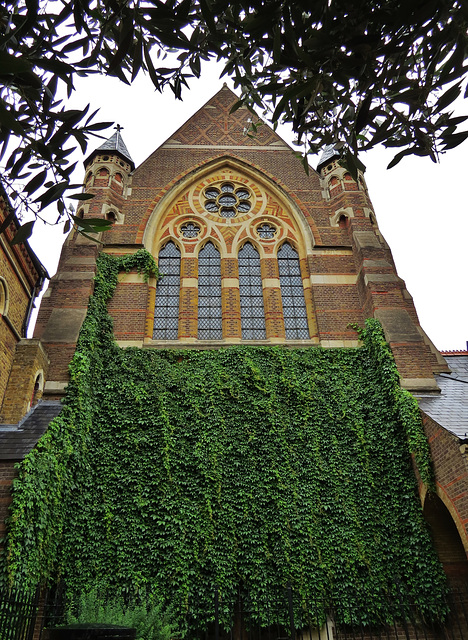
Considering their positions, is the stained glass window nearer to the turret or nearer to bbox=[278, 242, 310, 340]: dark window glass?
the turret

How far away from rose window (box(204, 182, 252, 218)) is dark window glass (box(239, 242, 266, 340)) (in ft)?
4.21

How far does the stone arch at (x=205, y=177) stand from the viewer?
13.8 meters

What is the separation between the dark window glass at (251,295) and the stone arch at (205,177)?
1593 mm

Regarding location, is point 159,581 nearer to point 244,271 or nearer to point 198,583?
point 198,583

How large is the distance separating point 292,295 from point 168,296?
344 cm

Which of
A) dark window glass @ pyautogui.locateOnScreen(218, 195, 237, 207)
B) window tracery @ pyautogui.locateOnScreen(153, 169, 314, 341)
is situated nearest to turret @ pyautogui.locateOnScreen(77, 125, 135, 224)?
window tracery @ pyautogui.locateOnScreen(153, 169, 314, 341)

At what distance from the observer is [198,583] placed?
28.0 feet

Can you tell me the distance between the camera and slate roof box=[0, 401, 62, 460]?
26.1 ft

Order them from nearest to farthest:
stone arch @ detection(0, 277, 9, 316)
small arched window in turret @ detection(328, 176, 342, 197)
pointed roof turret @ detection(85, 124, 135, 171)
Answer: stone arch @ detection(0, 277, 9, 316)
small arched window in turret @ detection(328, 176, 342, 197)
pointed roof turret @ detection(85, 124, 135, 171)

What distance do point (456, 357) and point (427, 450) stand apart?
5.11 meters

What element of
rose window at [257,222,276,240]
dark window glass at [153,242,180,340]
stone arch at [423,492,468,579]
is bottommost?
stone arch at [423,492,468,579]

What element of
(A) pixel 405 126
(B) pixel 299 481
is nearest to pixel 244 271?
(B) pixel 299 481

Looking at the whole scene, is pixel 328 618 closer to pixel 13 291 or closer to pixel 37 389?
pixel 37 389

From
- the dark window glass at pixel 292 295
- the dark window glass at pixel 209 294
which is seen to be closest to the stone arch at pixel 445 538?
the dark window glass at pixel 292 295
